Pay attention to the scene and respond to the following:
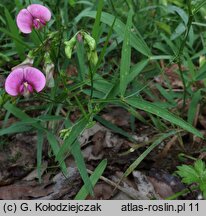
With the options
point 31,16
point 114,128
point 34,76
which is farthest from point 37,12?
point 114,128

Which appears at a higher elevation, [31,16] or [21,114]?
[31,16]

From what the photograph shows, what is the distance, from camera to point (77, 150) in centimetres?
174

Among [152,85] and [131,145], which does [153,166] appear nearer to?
[131,145]

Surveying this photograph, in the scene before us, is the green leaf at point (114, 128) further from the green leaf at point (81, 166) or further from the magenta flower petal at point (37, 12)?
the magenta flower petal at point (37, 12)

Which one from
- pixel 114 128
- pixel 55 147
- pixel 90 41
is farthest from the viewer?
pixel 114 128

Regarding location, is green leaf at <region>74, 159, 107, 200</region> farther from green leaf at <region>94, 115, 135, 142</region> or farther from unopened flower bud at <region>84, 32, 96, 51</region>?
unopened flower bud at <region>84, 32, 96, 51</region>

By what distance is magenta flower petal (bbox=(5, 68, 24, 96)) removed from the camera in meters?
1.51

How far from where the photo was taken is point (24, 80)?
1536mm

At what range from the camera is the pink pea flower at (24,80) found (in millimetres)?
1515

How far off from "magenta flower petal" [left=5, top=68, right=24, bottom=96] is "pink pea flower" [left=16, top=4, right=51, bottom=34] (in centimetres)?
23

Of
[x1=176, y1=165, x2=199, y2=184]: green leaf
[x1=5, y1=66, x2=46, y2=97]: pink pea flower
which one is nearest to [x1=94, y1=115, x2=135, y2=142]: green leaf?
[x1=176, y1=165, x2=199, y2=184]: green leaf

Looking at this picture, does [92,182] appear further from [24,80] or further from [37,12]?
[37,12]

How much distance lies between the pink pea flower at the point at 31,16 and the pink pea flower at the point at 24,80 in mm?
211

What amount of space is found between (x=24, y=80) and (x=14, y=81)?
0.04m
